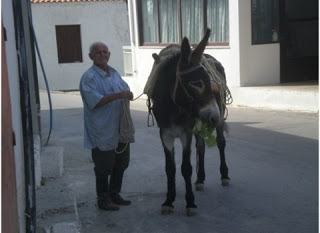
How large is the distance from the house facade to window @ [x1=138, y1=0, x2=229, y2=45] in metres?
0.03

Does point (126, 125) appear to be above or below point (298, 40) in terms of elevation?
below

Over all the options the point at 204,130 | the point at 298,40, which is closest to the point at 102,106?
the point at 204,130

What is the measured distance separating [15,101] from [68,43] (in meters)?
21.8

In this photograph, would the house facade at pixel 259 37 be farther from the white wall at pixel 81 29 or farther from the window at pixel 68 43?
the window at pixel 68 43

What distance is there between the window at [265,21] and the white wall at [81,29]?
13.2m

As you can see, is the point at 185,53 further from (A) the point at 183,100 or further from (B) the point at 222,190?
(B) the point at 222,190

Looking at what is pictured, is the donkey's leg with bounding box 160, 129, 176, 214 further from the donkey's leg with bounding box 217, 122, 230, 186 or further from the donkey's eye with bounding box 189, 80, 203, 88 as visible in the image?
the donkey's leg with bounding box 217, 122, 230, 186

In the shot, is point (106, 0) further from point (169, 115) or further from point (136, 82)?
point (169, 115)

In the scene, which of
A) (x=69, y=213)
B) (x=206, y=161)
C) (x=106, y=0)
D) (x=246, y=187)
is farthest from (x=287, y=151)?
(x=106, y=0)

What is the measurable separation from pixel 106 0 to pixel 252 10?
45.0ft

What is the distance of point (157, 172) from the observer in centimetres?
709

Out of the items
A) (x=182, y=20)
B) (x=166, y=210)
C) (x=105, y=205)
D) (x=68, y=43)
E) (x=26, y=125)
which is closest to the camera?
(x=26, y=125)

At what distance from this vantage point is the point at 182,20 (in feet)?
49.9

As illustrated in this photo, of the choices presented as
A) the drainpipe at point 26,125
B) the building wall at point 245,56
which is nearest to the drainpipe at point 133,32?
the building wall at point 245,56
